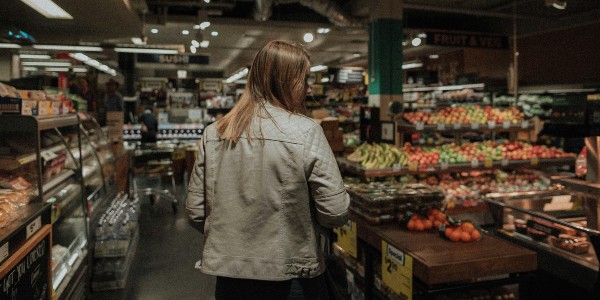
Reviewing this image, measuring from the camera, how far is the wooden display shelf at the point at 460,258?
2273mm

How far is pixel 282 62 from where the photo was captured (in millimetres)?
1796

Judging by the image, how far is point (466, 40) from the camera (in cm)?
866

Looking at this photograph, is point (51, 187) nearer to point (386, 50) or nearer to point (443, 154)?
point (443, 154)

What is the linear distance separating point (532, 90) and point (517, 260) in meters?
9.62

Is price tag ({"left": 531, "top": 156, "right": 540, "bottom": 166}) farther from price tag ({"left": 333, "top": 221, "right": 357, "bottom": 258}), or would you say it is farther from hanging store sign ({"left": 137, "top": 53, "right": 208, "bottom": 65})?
hanging store sign ({"left": 137, "top": 53, "right": 208, "bottom": 65})

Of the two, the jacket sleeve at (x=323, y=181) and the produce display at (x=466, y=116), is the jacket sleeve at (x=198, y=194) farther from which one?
the produce display at (x=466, y=116)

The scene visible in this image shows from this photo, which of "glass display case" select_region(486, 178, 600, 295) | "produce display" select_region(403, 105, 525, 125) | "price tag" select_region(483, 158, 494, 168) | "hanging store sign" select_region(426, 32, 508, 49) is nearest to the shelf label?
"glass display case" select_region(486, 178, 600, 295)

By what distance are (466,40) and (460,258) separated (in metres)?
7.22

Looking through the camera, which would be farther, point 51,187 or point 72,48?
point 72,48

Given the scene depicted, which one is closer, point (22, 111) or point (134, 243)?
point (22, 111)

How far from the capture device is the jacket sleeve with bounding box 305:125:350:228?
1717mm

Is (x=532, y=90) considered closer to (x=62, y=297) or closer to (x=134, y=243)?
(x=134, y=243)

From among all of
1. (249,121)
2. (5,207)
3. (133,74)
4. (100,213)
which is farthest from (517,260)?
(133,74)

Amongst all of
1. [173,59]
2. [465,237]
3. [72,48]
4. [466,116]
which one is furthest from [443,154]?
[173,59]
